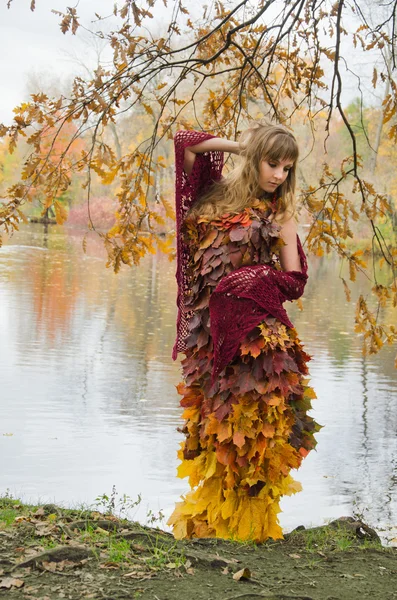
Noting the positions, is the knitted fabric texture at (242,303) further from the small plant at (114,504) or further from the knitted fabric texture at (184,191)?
the small plant at (114,504)

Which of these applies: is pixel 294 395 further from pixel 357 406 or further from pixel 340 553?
pixel 357 406

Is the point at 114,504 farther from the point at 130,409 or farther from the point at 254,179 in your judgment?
the point at 130,409

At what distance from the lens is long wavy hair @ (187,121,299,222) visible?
398 cm

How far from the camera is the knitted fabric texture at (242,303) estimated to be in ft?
12.9

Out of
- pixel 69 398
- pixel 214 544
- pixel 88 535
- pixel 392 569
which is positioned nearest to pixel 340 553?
pixel 392 569

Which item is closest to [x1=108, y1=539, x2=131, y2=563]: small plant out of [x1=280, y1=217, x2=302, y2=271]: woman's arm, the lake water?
[x1=280, y1=217, x2=302, y2=271]: woman's arm

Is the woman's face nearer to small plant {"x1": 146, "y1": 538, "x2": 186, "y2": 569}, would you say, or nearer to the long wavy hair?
the long wavy hair

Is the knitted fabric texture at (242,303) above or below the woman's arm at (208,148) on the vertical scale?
below

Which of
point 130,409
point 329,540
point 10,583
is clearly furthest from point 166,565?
point 130,409

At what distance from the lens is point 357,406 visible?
930cm

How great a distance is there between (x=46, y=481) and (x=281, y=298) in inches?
112

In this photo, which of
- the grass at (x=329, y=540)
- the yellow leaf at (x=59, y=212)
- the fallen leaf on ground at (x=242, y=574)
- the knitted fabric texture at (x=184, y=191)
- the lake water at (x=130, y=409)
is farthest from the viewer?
the lake water at (x=130, y=409)

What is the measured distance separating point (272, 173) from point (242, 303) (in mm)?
644

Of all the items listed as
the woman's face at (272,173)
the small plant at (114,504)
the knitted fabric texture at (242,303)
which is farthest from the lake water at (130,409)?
the woman's face at (272,173)
